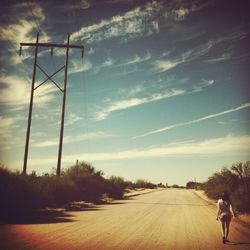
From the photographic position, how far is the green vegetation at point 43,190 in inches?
760

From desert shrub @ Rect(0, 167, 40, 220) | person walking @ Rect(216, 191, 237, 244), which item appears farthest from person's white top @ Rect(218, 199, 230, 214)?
desert shrub @ Rect(0, 167, 40, 220)

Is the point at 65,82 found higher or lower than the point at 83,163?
higher

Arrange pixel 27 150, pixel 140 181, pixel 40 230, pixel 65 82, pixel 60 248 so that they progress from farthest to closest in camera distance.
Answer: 1. pixel 140 181
2. pixel 65 82
3. pixel 27 150
4. pixel 40 230
5. pixel 60 248

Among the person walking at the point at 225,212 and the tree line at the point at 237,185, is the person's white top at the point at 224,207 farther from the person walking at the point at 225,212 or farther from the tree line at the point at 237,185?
the tree line at the point at 237,185

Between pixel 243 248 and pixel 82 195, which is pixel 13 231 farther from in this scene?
pixel 82 195

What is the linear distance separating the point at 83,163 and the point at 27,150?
66.2 ft

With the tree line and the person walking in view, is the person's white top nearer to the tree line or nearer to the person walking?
the person walking

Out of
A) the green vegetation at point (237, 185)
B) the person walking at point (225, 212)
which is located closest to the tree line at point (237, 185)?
the green vegetation at point (237, 185)

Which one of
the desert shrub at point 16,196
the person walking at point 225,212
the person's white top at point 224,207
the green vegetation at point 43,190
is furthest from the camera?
the green vegetation at point 43,190

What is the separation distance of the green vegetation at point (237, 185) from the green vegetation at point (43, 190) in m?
13.9

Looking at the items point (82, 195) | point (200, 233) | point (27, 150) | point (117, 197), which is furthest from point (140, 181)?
point (200, 233)

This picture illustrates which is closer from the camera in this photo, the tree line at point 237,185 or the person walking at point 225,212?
the person walking at point 225,212

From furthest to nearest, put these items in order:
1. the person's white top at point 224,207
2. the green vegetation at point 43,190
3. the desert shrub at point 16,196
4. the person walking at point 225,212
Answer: the green vegetation at point 43,190 → the desert shrub at point 16,196 → the person's white top at point 224,207 → the person walking at point 225,212

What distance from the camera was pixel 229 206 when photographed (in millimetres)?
11828
